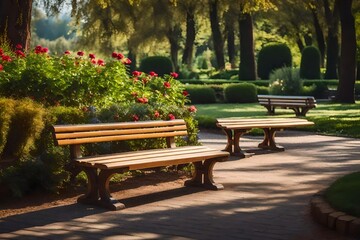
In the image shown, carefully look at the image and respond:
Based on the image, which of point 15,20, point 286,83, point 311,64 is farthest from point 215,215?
point 311,64

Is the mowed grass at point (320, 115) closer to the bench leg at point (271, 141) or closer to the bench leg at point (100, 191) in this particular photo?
the bench leg at point (271, 141)

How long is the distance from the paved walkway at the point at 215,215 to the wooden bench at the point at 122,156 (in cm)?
22

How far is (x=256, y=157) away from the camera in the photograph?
12.1m

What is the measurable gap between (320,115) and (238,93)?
28.4 ft

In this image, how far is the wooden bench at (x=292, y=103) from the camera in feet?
72.4

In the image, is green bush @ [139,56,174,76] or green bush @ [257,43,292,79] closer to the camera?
green bush @ [139,56,174,76]

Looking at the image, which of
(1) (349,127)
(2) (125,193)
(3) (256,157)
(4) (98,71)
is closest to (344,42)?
(1) (349,127)

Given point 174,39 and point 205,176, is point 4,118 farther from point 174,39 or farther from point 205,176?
point 174,39

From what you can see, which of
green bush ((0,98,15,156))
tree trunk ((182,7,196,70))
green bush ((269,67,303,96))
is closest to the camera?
green bush ((0,98,15,156))

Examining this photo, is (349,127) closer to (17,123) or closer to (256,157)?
(256,157)

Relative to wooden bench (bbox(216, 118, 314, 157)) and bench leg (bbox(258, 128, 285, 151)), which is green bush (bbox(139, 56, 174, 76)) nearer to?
wooden bench (bbox(216, 118, 314, 157))

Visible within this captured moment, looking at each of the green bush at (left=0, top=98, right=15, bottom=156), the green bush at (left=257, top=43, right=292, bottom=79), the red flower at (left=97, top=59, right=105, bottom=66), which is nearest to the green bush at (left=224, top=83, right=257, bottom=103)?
the green bush at (left=257, top=43, right=292, bottom=79)

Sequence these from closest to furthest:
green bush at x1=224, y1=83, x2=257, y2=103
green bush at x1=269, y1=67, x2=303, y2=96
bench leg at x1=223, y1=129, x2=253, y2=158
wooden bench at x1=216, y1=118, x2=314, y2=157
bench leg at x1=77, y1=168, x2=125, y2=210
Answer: bench leg at x1=77, y1=168, x2=125, y2=210 → wooden bench at x1=216, y1=118, x2=314, y2=157 → bench leg at x1=223, y1=129, x2=253, y2=158 → green bush at x1=269, y1=67, x2=303, y2=96 → green bush at x1=224, y1=83, x2=257, y2=103

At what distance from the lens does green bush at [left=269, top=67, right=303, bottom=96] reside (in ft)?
99.6
